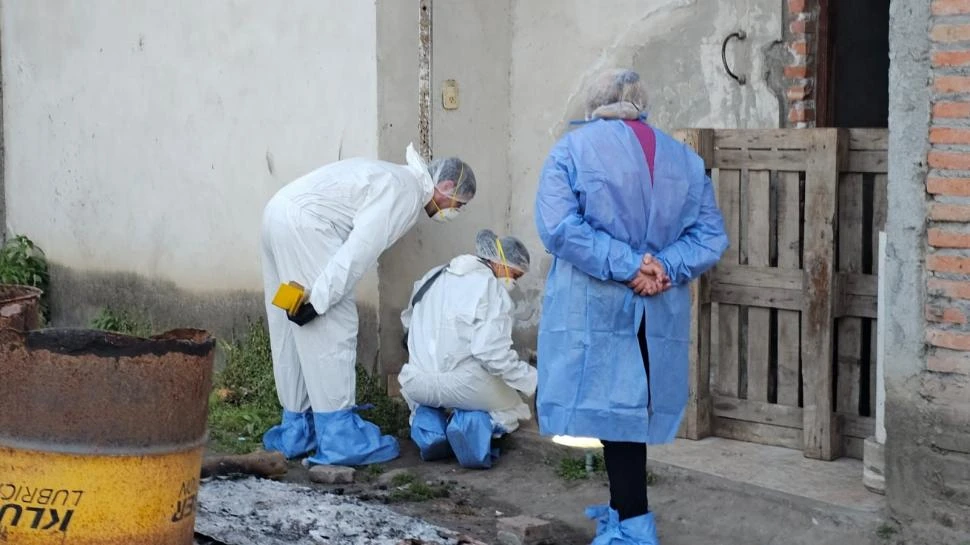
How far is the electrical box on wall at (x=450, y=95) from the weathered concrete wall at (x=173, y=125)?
18.4 inches

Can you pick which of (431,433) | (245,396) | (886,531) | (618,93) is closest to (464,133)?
(431,433)

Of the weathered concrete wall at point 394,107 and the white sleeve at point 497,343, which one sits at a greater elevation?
the weathered concrete wall at point 394,107

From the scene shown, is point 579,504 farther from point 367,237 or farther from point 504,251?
point 367,237

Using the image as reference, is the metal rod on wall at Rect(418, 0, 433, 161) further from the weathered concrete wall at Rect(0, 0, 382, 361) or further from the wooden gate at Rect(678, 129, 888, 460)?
the wooden gate at Rect(678, 129, 888, 460)

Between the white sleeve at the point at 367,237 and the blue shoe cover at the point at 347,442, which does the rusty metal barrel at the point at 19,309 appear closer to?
the white sleeve at the point at 367,237

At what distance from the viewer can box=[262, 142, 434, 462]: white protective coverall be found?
695 cm

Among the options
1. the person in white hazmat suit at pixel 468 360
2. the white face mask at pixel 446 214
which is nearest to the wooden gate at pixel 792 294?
the person in white hazmat suit at pixel 468 360

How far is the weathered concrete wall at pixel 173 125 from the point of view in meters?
8.06

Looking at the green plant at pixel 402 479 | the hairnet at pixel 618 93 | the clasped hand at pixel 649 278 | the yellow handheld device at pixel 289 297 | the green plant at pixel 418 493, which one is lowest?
the green plant at pixel 418 493

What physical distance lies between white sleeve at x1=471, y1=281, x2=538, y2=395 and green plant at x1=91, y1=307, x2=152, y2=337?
3611 millimetres

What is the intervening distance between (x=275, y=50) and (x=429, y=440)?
9.02 feet

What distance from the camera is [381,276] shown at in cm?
776

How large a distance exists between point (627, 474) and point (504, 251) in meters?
2.08

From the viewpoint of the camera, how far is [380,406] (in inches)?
304
